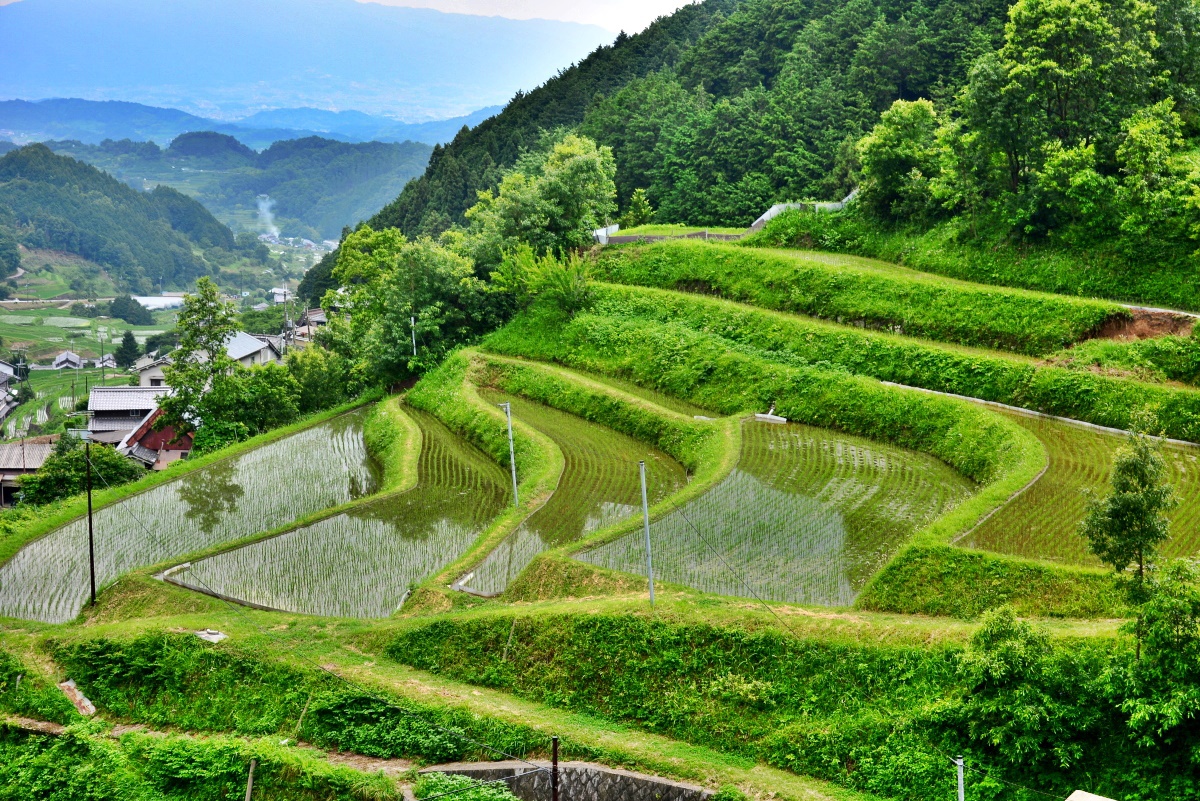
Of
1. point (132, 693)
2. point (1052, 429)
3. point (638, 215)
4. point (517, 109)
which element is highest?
point (517, 109)

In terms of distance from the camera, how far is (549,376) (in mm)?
32938

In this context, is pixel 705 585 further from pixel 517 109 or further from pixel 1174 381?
pixel 517 109

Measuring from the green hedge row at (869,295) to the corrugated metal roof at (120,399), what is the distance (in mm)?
28810

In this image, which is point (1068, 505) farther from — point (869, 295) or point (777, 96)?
point (777, 96)

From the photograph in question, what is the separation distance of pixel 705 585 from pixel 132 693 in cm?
1066

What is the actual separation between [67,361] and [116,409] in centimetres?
4230

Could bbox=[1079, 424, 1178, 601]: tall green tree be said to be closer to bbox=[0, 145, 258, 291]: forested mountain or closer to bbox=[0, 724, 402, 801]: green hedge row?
bbox=[0, 724, 402, 801]: green hedge row

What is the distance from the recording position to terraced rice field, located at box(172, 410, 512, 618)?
21.3 metres

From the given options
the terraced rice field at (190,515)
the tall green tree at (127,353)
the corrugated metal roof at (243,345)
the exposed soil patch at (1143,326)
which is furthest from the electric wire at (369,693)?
the tall green tree at (127,353)

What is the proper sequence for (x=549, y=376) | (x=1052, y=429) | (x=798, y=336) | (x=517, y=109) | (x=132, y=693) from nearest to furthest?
(x=132, y=693) → (x=1052, y=429) → (x=798, y=336) → (x=549, y=376) → (x=517, y=109)

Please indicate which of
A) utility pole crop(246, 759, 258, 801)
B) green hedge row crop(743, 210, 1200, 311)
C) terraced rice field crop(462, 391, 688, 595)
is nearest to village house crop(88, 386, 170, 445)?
terraced rice field crop(462, 391, 688, 595)

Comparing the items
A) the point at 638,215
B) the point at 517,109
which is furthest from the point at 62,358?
the point at 638,215

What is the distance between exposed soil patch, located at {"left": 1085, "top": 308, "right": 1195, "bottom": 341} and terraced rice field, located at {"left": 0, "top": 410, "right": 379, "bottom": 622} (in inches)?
765

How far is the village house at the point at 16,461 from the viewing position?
147 ft
